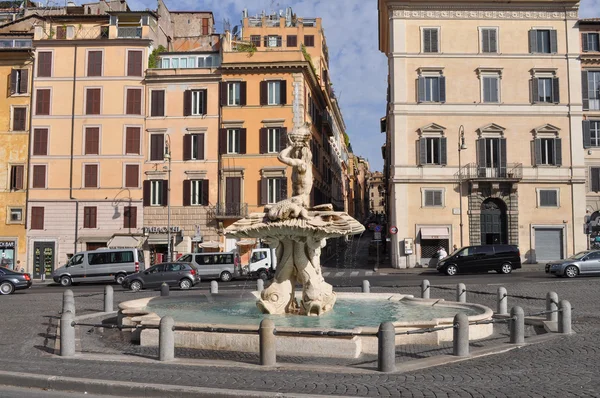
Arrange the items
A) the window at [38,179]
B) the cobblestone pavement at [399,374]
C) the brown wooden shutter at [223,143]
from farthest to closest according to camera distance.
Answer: the window at [38,179]
the brown wooden shutter at [223,143]
the cobblestone pavement at [399,374]

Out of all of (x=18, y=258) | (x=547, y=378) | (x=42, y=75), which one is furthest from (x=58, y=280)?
(x=547, y=378)

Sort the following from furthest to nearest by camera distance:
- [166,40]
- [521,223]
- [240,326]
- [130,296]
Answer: [166,40]
[521,223]
[130,296]
[240,326]

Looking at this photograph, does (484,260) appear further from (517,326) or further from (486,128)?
(517,326)

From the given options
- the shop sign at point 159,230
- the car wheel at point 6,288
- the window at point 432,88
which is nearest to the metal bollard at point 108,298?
the car wheel at point 6,288

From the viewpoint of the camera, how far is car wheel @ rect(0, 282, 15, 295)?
27125mm

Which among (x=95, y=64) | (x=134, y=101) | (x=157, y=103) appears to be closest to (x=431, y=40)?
(x=157, y=103)

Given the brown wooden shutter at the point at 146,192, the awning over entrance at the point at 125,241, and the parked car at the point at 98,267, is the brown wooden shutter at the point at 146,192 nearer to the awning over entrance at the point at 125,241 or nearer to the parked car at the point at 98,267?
the awning over entrance at the point at 125,241

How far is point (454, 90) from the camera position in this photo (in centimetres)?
4078

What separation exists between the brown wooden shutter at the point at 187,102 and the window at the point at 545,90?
22472mm

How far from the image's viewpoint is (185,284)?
2889 centimetres

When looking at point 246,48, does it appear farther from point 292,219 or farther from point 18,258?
point 292,219

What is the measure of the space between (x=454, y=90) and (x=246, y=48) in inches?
574

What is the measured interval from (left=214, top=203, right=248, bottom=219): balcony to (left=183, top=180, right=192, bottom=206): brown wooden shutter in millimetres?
1872

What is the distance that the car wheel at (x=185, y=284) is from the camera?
2880 cm
